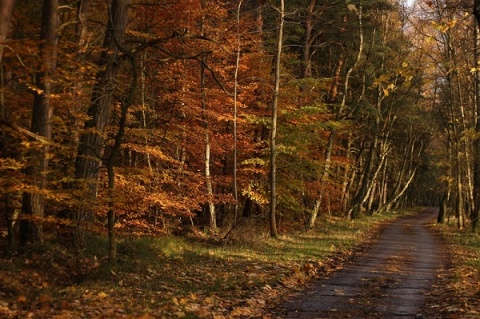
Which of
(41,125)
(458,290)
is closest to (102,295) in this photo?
(41,125)

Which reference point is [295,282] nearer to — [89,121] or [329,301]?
[329,301]

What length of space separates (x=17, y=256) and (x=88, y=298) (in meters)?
4.14

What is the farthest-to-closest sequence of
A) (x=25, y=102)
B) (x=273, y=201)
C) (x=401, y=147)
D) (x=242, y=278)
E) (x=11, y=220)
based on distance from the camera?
(x=401, y=147) → (x=273, y=201) → (x=25, y=102) → (x=11, y=220) → (x=242, y=278)

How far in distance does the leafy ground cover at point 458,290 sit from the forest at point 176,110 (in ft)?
12.3

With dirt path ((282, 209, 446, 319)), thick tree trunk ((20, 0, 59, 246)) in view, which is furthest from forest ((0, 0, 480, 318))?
dirt path ((282, 209, 446, 319))

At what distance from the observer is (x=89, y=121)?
42.6ft

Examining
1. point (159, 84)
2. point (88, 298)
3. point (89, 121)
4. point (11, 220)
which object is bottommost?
point (88, 298)

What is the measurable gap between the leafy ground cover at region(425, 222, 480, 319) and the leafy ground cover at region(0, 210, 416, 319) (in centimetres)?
279

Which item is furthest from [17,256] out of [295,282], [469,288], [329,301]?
[469,288]

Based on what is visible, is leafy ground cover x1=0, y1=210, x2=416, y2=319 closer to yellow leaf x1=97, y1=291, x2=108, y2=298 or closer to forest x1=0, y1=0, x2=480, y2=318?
yellow leaf x1=97, y1=291, x2=108, y2=298

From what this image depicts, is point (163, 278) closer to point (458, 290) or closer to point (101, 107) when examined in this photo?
point (101, 107)

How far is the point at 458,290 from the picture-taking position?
10578mm

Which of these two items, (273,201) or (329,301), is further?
(273,201)

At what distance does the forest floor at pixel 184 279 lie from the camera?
8.41m
